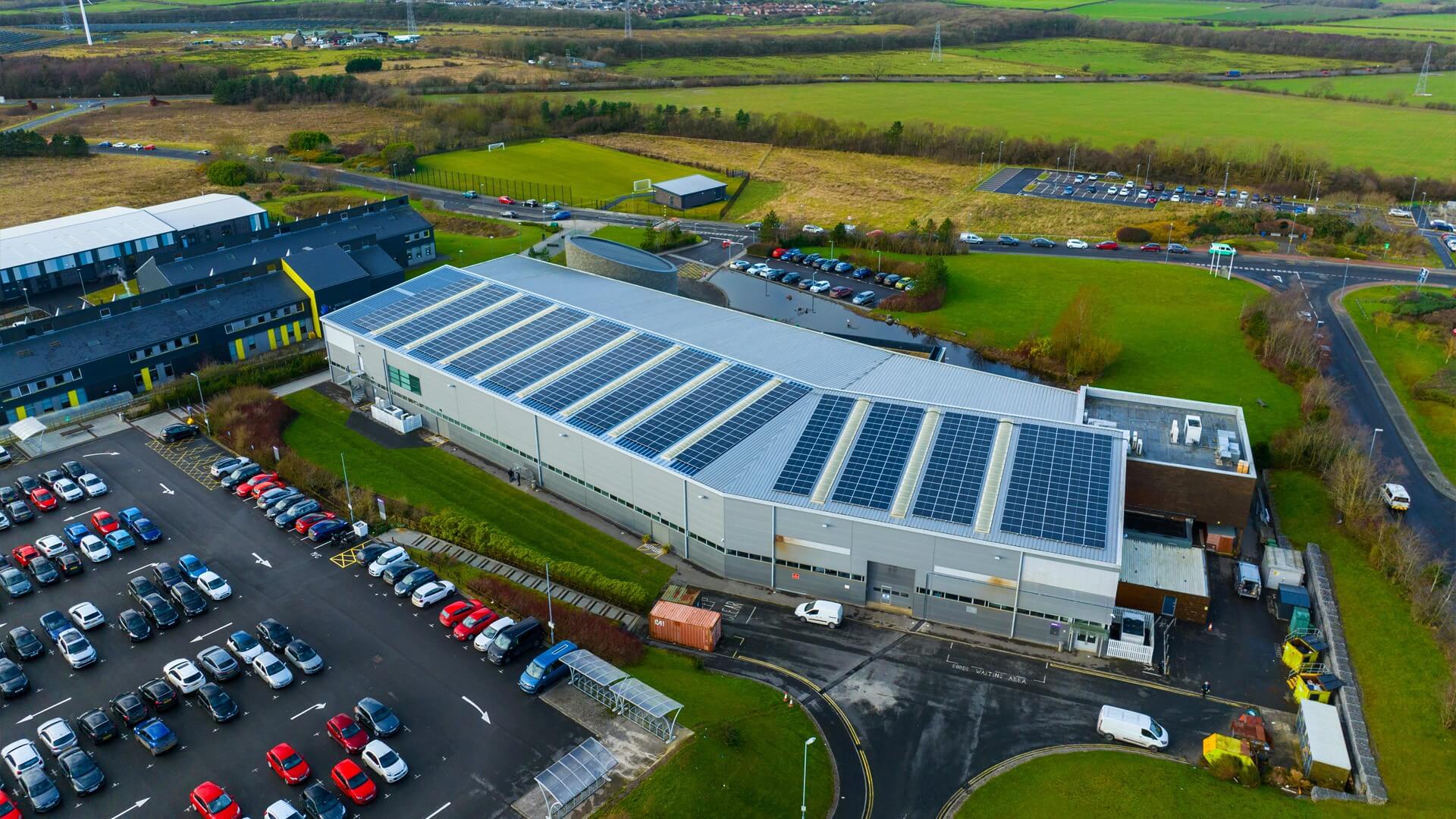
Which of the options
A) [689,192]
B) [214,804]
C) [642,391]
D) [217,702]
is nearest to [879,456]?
[642,391]

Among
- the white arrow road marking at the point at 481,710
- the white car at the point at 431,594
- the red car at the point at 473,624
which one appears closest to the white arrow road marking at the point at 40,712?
the white car at the point at 431,594

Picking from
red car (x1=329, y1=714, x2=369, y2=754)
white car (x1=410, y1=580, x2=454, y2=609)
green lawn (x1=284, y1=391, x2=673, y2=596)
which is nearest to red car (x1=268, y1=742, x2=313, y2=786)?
red car (x1=329, y1=714, x2=369, y2=754)

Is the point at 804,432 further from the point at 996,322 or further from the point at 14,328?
the point at 14,328

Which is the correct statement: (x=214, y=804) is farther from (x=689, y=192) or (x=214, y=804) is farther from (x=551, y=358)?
(x=689, y=192)

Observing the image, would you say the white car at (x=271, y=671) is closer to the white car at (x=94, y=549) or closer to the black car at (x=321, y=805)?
the black car at (x=321, y=805)

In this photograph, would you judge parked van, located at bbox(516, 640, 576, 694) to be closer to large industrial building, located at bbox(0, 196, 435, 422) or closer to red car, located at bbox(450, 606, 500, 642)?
red car, located at bbox(450, 606, 500, 642)

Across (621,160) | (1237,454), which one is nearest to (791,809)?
(1237,454)
